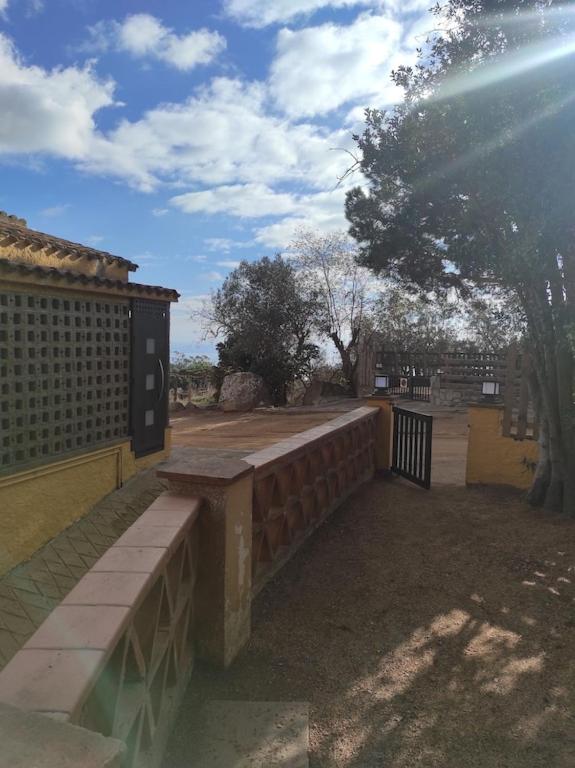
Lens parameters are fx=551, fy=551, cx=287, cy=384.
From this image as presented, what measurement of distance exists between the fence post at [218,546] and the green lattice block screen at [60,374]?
2.64 meters

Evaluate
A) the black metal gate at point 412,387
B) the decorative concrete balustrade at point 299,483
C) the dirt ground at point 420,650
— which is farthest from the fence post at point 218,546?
the black metal gate at point 412,387

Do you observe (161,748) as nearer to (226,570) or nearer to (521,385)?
(226,570)

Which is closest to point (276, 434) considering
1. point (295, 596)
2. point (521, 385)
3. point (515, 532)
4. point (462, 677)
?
point (521, 385)

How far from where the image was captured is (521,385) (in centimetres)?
673

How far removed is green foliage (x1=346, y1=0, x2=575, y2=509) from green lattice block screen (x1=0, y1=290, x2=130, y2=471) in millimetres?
3932

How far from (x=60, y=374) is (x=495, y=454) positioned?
5233 mm

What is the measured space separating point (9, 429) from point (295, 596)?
2794 millimetres

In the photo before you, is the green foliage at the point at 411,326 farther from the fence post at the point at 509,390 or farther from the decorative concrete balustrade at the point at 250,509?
the decorative concrete balustrade at the point at 250,509

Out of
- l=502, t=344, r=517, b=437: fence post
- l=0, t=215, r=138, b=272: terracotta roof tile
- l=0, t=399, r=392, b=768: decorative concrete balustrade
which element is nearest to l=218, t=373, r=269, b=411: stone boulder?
l=0, t=215, r=138, b=272: terracotta roof tile

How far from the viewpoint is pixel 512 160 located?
4.98m

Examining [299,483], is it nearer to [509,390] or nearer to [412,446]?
[412,446]

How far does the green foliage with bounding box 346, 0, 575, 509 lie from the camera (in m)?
4.86

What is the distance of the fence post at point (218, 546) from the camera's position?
270cm

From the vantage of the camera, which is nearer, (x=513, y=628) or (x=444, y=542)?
(x=513, y=628)
